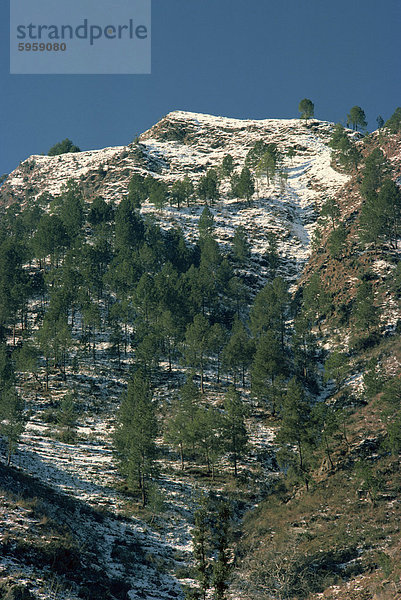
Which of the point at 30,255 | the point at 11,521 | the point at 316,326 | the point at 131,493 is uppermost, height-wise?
the point at 30,255

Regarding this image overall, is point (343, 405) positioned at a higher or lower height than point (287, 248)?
lower

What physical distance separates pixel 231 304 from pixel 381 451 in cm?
6386

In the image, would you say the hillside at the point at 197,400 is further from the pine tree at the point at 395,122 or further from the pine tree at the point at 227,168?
the pine tree at the point at 227,168

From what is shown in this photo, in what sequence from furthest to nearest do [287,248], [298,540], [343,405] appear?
[287,248] < [343,405] < [298,540]

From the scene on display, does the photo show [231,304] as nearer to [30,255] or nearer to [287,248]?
[287,248]

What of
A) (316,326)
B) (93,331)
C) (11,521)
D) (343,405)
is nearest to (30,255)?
(93,331)

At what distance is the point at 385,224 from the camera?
361 feet

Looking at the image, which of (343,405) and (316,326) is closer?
(343,405)

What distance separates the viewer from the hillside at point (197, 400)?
125 feet

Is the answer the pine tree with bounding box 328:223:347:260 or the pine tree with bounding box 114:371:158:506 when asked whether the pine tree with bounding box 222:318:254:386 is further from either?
the pine tree with bounding box 328:223:347:260

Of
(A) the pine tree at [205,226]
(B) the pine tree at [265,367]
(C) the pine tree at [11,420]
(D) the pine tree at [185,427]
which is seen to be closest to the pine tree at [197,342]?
(B) the pine tree at [265,367]

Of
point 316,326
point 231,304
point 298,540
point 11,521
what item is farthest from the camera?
point 231,304

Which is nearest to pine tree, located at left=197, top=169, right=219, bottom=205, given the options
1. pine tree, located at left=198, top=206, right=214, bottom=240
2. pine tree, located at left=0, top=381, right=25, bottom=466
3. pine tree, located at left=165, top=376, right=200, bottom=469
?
pine tree, located at left=198, top=206, right=214, bottom=240

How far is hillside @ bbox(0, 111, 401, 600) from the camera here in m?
38.1
